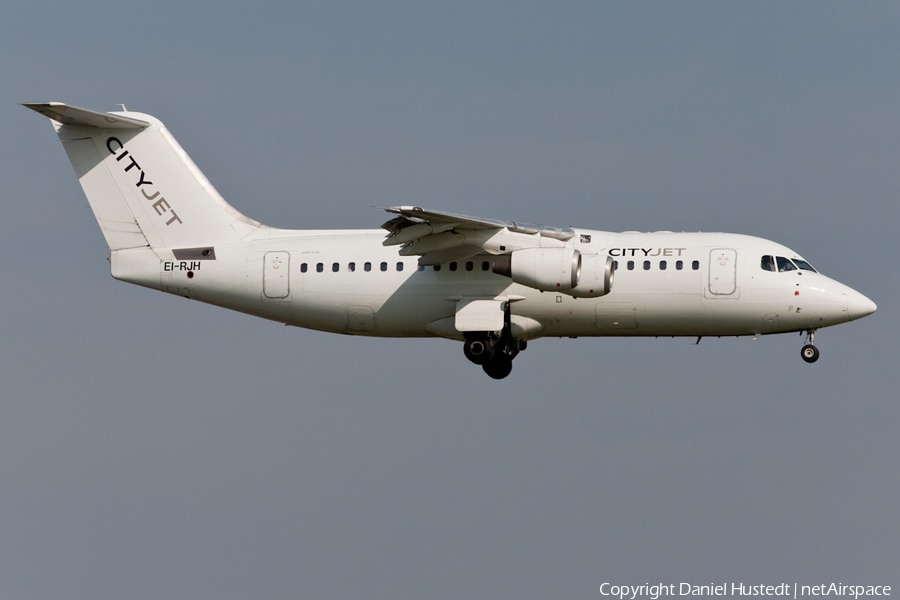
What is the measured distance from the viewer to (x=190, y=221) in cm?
2800

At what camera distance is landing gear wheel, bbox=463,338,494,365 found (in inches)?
1025

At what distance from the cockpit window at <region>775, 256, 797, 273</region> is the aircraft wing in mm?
4525

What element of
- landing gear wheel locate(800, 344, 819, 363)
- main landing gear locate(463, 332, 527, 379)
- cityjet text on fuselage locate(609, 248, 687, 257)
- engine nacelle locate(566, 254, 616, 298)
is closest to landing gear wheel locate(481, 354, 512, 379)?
main landing gear locate(463, 332, 527, 379)

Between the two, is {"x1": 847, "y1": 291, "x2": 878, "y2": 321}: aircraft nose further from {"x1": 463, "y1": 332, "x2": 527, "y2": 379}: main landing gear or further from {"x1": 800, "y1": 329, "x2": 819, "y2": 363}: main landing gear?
{"x1": 463, "y1": 332, "x2": 527, "y2": 379}: main landing gear

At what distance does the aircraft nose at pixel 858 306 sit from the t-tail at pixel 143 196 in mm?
13455

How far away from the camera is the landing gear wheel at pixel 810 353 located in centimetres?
2584

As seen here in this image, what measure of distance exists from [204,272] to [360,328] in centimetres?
385

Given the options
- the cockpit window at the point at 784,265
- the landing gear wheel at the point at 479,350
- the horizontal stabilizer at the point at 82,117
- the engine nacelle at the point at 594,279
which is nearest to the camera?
the engine nacelle at the point at 594,279

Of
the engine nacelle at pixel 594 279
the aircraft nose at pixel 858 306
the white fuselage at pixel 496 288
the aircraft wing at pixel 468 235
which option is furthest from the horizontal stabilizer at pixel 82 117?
the aircraft nose at pixel 858 306

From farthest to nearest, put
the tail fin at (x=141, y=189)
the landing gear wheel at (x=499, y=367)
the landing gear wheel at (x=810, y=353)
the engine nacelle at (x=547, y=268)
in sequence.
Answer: the tail fin at (x=141, y=189), the landing gear wheel at (x=499, y=367), the landing gear wheel at (x=810, y=353), the engine nacelle at (x=547, y=268)

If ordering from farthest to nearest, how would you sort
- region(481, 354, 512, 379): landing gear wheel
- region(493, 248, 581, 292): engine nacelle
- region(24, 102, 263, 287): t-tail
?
region(24, 102, 263, 287): t-tail → region(481, 354, 512, 379): landing gear wheel → region(493, 248, 581, 292): engine nacelle

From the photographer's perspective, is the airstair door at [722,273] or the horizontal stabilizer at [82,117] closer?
the airstair door at [722,273]

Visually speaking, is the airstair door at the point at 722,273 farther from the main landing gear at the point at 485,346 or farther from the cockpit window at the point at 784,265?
the main landing gear at the point at 485,346

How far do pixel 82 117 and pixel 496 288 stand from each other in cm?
1046
